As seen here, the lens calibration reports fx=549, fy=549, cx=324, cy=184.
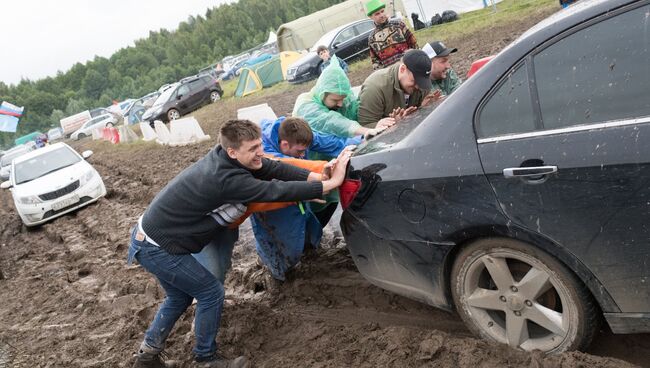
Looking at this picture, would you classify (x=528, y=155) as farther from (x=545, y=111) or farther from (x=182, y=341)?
(x=182, y=341)

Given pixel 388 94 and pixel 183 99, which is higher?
pixel 388 94

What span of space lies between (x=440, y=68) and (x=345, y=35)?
16.2 m

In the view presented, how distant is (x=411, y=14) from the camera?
23875 millimetres

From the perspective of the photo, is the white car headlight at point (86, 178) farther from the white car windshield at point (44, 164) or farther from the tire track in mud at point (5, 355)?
the tire track in mud at point (5, 355)

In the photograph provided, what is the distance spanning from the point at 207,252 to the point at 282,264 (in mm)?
759

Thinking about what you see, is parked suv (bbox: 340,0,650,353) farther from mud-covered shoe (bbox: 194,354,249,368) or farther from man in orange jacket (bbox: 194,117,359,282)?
mud-covered shoe (bbox: 194,354,249,368)

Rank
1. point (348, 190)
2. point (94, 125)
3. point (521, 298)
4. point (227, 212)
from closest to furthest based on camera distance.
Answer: point (521, 298) → point (348, 190) → point (227, 212) → point (94, 125)

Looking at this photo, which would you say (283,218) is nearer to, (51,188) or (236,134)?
(236,134)

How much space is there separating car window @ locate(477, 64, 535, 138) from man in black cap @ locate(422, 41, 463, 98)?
174 centimetres

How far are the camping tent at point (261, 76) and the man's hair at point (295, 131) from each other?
2176 centimetres

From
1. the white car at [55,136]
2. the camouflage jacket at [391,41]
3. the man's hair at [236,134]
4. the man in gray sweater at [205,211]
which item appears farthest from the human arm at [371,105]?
the white car at [55,136]

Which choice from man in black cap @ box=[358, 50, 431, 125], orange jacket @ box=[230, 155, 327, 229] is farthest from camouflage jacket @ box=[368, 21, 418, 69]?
orange jacket @ box=[230, 155, 327, 229]

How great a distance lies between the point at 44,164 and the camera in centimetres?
1149

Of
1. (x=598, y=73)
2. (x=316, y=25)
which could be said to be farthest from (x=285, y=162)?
(x=316, y=25)
